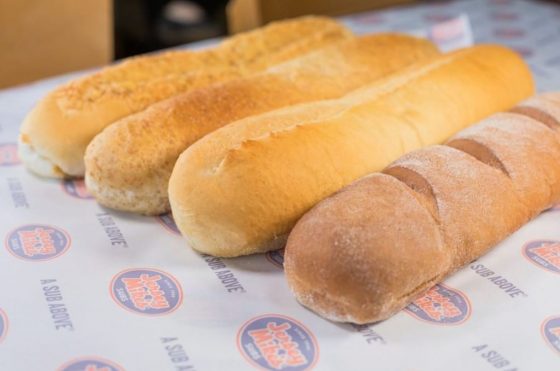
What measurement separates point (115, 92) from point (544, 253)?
96 centimetres

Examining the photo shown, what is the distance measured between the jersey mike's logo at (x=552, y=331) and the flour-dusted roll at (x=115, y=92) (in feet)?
3.07

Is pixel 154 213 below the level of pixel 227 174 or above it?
below

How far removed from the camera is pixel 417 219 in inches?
44.7

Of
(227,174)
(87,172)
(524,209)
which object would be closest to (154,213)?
(87,172)

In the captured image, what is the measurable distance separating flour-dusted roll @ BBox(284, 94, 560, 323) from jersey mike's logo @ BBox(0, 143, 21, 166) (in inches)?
31.3

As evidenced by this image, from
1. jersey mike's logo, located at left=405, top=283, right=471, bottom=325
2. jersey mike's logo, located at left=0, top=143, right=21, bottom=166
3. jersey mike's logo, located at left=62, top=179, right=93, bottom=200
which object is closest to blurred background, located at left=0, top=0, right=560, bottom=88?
jersey mike's logo, located at left=0, top=143, right=21, bottom=166

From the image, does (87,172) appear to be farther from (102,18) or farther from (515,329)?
(102,18)

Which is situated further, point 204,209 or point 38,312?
point 204,209

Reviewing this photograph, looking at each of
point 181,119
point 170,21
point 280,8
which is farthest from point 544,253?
point 280,8

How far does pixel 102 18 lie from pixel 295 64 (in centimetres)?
124

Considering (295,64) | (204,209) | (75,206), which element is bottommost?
(75,206)

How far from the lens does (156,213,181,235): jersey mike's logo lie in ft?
4.50

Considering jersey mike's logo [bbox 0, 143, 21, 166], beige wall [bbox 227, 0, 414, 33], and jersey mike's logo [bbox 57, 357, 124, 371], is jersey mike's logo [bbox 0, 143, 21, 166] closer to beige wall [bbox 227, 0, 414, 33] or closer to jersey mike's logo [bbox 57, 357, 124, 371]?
jersey mike's logo [bbox 57, 357, 124, 371]

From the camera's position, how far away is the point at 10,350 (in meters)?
1.02
